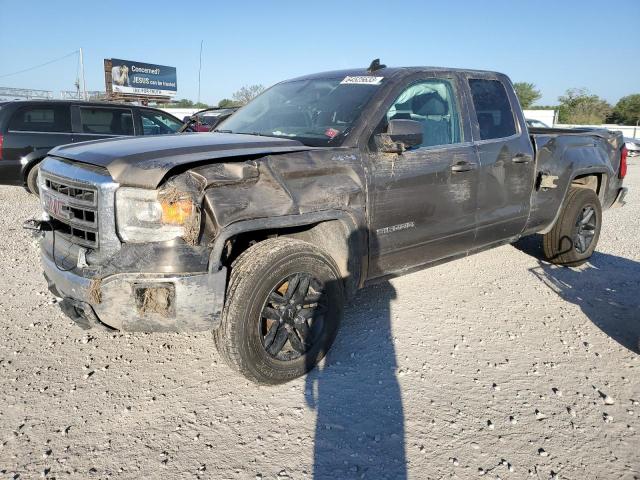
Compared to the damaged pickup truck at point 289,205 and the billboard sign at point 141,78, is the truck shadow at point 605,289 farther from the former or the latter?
the billboard sign at point 141,78

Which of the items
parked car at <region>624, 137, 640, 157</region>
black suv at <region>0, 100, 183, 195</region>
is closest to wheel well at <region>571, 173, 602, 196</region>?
black suv at <region>0, 100, 183, 195</region>

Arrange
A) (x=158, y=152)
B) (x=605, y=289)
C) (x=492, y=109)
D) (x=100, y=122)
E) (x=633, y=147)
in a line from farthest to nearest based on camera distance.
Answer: (x=633, y=147)
(x=100, y=122)
(x=605, y=289)
(x=492, y=109)
(x=158, y=152)

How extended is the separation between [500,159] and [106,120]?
6.96m

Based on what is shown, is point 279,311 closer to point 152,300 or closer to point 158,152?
point 152,300

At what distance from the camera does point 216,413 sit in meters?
2.66

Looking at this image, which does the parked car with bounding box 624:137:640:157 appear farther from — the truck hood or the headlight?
the headlight

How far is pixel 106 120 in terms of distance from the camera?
27.6 feet

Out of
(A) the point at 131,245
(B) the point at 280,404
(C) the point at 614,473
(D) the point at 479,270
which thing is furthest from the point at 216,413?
(D) the point at 479,270

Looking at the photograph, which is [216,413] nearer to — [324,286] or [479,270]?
[324,286]

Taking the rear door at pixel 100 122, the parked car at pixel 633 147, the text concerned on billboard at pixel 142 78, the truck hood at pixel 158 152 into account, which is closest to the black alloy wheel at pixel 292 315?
the truck hood at pixel 158 152

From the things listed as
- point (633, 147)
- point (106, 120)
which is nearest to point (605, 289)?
point (106, 120)

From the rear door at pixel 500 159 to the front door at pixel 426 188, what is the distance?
0.16m

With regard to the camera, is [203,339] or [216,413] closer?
[216,413]

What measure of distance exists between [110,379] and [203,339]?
2.36ft
